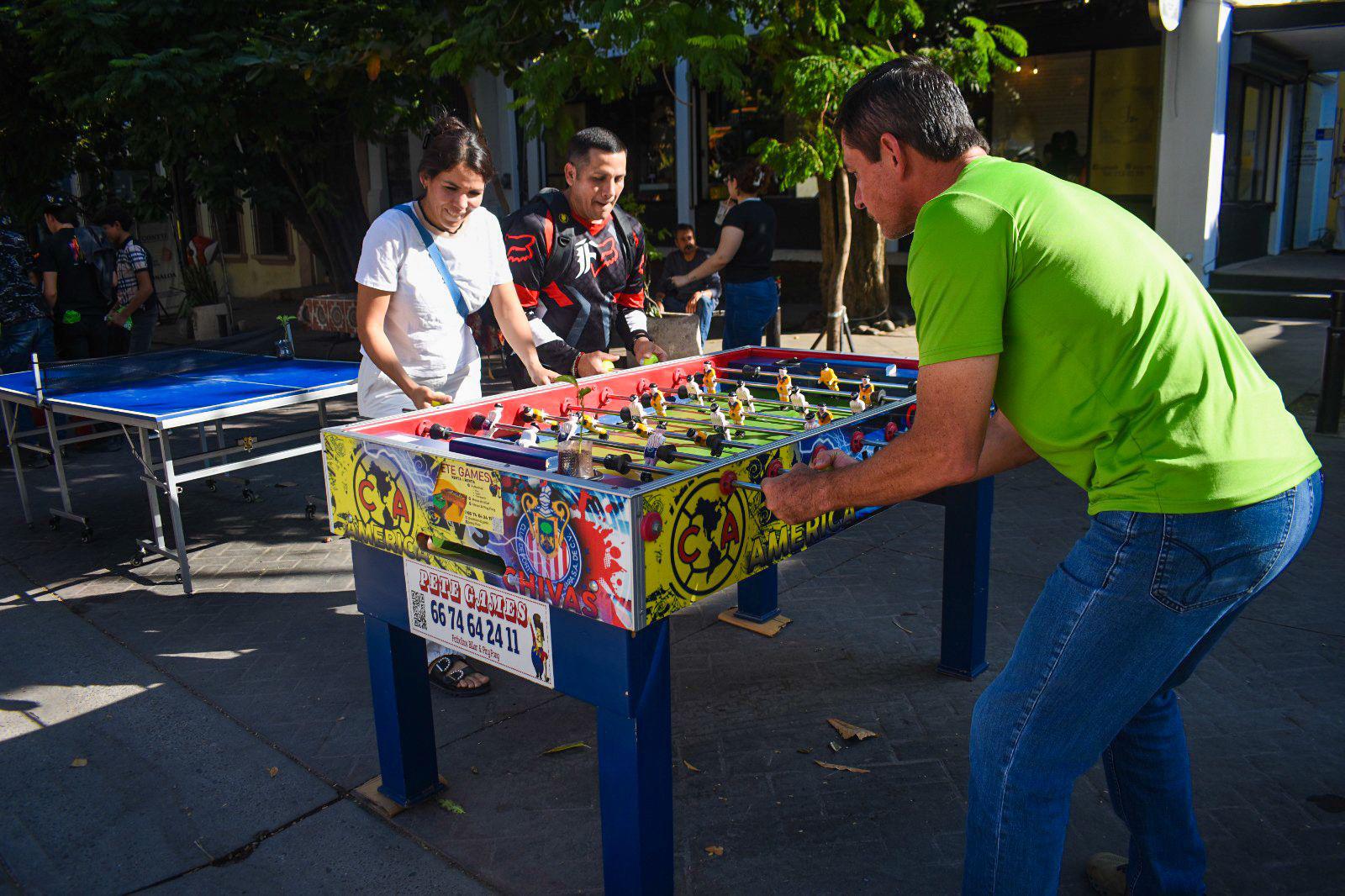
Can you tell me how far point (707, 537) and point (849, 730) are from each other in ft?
5.08

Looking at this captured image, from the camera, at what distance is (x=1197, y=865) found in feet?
8.50

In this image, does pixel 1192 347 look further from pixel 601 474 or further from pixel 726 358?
pixel 726 358

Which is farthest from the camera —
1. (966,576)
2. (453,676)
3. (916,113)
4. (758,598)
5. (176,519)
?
(176,519)

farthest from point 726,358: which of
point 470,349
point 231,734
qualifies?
point 231,734

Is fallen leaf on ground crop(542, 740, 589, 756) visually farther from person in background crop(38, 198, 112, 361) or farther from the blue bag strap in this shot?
person in background crop(38, 198, 112, 361)

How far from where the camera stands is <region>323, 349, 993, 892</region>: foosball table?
2445 mm

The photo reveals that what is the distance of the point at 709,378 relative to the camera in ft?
14.0

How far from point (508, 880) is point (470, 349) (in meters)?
2.25

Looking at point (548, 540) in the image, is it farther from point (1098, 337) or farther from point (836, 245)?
point (836, 245)

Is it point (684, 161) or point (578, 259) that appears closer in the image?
point (578, 259)

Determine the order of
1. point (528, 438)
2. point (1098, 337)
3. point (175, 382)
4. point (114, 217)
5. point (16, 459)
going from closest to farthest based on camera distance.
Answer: point (1098, 337)
point (528, 438)
point (175, 382)
point (16, 459)
point (114, 217)

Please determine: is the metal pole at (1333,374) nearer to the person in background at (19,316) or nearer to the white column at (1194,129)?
the white column at (1194,129)

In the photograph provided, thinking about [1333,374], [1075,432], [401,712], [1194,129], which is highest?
[1194,129]

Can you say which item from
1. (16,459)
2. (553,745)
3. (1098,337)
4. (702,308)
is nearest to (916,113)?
(1098,337)
